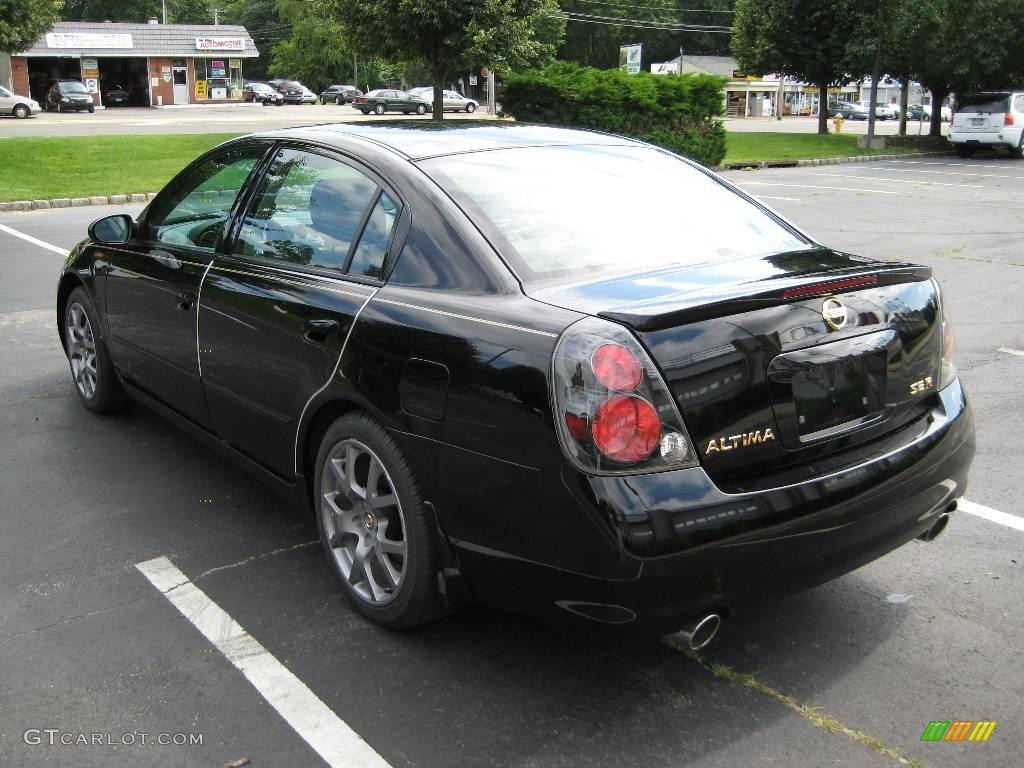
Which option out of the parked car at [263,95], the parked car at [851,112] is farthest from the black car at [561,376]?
the parked car at [851,112]

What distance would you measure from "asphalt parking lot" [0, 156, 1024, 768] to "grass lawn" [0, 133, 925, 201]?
1441 centimetres

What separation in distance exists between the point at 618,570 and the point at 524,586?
346 millimetres

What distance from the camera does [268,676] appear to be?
3.13 meters

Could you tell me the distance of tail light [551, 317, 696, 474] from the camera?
8.71ft

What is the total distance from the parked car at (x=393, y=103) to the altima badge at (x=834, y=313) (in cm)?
5741

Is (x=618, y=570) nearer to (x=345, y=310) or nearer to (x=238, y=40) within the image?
(x=345, y=310)

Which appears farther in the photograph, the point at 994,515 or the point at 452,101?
the point at 452,101

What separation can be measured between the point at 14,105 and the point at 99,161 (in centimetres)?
2634

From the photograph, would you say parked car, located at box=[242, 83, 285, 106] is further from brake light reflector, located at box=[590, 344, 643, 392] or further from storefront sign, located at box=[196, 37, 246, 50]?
brake light reflector, located at box=[590, 344, 643, 392]

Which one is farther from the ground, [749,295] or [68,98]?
[68,98]

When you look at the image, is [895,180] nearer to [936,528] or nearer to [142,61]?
[936,528]

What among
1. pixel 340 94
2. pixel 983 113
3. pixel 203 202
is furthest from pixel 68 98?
pixel 203 202

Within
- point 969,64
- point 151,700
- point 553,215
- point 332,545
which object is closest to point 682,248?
point 553,215

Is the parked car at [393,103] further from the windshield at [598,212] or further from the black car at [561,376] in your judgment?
the windshield at [598,212]
